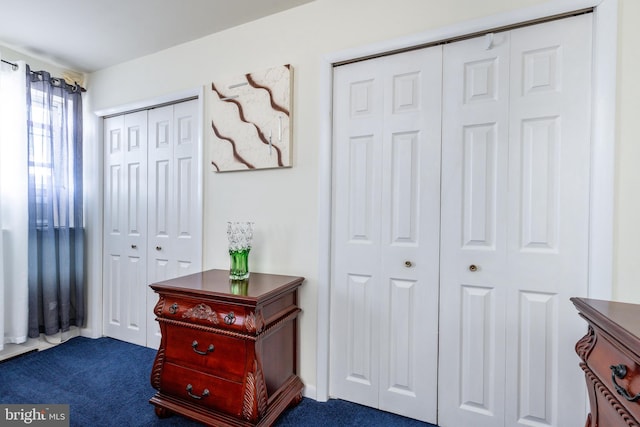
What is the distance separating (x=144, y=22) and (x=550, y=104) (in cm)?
253

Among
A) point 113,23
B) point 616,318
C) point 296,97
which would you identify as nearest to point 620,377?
point 616,318

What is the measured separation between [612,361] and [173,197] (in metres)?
2.68

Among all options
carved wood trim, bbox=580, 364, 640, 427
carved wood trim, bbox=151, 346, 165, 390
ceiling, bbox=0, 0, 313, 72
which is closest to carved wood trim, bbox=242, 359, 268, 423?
carved wood trim, bbox=151, 346, 165, 390

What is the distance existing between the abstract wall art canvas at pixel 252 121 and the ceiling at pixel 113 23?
39cm

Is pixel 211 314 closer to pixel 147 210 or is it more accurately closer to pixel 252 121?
pixel 252 121

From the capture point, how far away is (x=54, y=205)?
105 inches

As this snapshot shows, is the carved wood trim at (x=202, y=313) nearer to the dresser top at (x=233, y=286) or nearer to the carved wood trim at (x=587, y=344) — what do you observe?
the dresser top at (x=233, y=286)

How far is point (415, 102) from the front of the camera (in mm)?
1742

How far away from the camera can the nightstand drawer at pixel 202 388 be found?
1.55 meters

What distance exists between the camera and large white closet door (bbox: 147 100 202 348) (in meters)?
2.44

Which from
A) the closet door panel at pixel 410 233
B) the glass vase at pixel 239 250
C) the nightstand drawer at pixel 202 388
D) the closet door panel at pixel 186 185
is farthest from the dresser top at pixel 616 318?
the closet door panel at pixel 186 185

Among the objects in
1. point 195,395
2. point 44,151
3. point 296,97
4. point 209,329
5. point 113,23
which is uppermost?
point 113,23

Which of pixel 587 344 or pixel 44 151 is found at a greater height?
pixel 44 151

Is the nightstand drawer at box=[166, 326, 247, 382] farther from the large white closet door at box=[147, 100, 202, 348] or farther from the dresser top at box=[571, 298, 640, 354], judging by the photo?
the dresser top at box=[571, 298, 640, 354]
